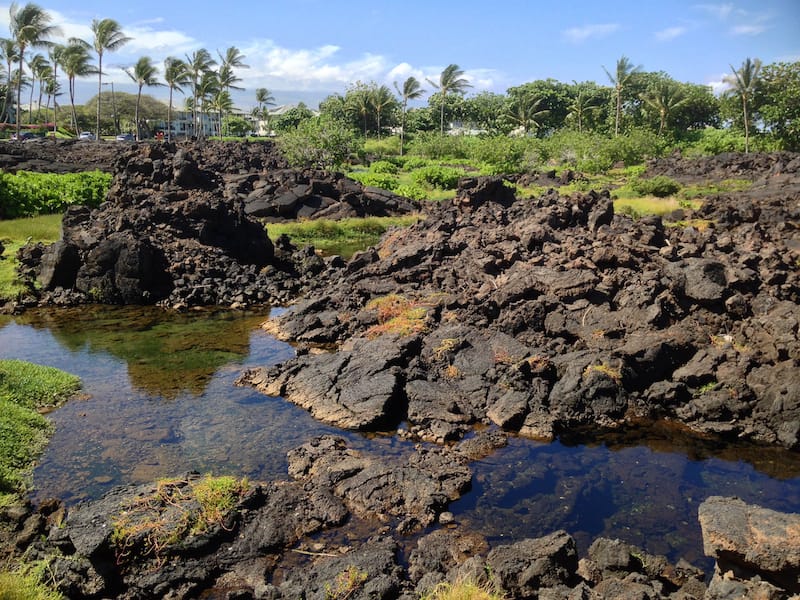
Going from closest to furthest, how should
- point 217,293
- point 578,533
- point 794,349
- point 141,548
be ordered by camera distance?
point 141,548, point 578,533, point 794,349, point 217,293

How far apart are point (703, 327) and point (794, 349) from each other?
3208 mm

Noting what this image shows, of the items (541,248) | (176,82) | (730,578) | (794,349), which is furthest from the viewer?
(176,82)

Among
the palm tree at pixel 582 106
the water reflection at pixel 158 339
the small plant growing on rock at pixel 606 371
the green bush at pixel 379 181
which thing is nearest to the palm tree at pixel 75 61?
the green bush at pixel 379 181

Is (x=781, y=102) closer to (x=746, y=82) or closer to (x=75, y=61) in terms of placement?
(x=746, y=82)

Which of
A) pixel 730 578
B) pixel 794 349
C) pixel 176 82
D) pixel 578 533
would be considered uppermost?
pixel 176 82

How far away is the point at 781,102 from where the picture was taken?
81.8 m

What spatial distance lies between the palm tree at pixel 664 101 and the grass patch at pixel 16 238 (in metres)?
84.6

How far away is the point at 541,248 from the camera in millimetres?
30391

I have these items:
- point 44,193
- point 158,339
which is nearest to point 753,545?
point 158,339

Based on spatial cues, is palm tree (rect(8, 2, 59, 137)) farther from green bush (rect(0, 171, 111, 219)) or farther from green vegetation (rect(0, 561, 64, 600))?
green vegetation (rect(0, 561, 64, 600))

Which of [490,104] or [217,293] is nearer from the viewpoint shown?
[217,293]

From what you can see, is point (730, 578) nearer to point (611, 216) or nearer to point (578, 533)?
point (578, 533)

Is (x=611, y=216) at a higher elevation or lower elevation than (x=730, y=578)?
higher

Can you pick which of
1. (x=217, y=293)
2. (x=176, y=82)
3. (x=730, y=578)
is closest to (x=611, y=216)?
(x=217, y=293)
